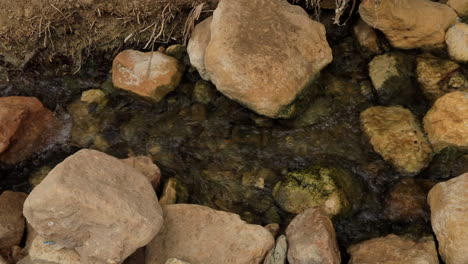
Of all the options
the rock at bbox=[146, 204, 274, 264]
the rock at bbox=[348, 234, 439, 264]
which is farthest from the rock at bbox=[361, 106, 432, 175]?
the rock at bbox=[146, 204, 274, 264]

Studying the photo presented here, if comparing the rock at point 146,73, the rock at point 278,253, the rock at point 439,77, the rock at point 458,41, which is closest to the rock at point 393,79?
the rock at point 439,77

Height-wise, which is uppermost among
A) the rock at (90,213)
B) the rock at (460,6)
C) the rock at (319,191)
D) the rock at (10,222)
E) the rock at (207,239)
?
the rock at (460,6)

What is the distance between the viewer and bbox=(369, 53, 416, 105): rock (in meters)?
5.14

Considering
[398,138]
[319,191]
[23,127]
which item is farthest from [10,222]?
→ [398,138]

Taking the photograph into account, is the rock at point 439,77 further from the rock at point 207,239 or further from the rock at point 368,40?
the rock at point 207,239

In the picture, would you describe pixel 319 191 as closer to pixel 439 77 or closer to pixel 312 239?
pixel 312 239

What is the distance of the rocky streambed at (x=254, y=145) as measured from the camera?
12.1 ft

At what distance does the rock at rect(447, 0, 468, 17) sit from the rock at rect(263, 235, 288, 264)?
373cm

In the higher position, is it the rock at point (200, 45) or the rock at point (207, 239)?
the rock at point (200, 45)

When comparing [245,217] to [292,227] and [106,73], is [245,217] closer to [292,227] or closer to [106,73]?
[292,227]

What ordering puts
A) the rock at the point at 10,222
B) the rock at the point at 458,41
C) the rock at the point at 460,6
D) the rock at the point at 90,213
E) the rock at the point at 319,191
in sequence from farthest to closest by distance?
the rock at the point at 460,6, the rock at the point at 458,41, the rock at the point at 319,191, the rock at the point at 10,222, the rock at the point at 90,213

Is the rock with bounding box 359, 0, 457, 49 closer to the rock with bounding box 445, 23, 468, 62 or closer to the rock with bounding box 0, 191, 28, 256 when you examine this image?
the rock with bounding box 445, 23, 468, 62

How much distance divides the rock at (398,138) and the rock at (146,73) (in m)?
2.43

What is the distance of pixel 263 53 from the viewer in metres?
4.90
